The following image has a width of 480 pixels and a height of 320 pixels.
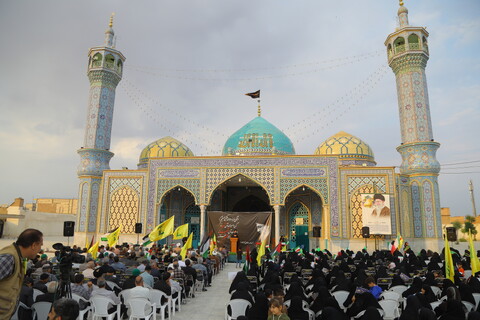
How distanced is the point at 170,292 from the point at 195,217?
50.1ft

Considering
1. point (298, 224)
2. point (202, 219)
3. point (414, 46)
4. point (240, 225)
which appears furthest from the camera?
point (298, 224)

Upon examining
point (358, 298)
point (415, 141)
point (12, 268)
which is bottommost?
point (358, 298)

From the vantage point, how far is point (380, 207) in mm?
16109

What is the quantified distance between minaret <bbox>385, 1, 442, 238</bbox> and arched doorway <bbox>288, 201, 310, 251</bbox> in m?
5.12

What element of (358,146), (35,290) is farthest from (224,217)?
(35,290)

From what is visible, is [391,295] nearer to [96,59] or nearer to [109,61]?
[109,61]

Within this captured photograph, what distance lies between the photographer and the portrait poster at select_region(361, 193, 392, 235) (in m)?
16.0

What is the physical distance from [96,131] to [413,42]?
18317 millimetres

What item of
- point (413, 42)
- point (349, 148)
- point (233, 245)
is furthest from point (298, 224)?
point (413, 42)

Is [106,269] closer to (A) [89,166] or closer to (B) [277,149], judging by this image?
(A) [89,166]

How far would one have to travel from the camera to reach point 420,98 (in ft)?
57.7

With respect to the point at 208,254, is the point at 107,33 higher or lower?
higher

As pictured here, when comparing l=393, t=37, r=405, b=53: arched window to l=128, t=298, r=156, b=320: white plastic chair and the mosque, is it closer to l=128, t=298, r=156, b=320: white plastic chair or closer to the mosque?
the mosque

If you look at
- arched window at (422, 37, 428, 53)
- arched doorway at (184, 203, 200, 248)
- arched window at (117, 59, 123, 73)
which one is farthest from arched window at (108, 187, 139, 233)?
arched window at (422, 37, 428, 53)
